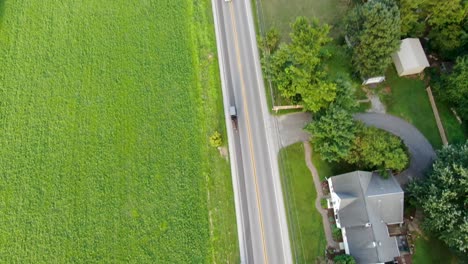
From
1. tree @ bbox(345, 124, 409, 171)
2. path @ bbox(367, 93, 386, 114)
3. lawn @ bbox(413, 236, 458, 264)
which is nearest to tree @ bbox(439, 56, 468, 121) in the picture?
path @ bbox(367, 93, 386, 114)

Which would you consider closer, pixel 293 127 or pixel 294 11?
pixel 293 127

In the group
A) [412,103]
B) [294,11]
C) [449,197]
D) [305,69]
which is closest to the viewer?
[449,197]

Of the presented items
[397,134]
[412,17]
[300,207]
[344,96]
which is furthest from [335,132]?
[412,17]

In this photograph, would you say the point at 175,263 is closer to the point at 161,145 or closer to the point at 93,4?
the point at 161,145

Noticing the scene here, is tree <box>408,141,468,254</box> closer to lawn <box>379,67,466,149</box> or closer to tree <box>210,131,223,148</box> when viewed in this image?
lawn <box>379,67,466,149</box>

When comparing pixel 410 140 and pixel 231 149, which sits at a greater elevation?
pixel 231 149

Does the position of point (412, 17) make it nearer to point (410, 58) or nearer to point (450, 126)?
point (410, 58)

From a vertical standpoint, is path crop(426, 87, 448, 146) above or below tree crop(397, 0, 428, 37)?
below
